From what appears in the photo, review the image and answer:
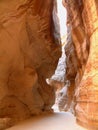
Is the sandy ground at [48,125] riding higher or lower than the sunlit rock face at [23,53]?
lower

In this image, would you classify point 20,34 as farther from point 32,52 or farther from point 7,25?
point 32,52

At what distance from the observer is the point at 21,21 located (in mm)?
5539

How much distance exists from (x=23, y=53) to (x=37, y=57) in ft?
2.80

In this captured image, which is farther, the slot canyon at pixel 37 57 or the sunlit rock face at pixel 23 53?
the sunlit rock face at pixel 23 53

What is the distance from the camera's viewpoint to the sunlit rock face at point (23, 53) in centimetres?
522

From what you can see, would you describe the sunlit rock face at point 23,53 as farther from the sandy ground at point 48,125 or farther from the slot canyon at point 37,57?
the sandy ground at point 48,125

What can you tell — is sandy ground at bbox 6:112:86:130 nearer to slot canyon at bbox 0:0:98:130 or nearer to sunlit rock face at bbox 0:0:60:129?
slot canyon at bbox 0:0:98:130

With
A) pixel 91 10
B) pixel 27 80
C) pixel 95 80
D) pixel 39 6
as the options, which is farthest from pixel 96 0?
pixel 27 80

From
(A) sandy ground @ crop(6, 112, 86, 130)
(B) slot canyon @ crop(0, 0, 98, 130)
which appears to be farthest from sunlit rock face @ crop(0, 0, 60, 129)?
(A) sandy ground @ crop(6, 112, 86, 130)

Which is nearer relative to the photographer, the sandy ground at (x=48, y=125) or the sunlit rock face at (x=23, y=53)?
the sandy ground at (x=48, y=125)

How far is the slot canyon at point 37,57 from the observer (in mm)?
4445

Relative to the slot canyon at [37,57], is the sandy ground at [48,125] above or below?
below

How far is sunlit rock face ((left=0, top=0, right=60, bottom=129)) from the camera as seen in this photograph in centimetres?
522

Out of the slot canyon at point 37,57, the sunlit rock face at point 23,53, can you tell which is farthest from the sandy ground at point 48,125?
the sunlit rock face at point 23,53
